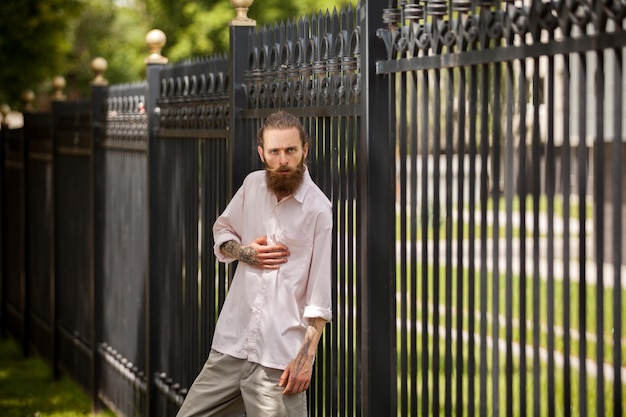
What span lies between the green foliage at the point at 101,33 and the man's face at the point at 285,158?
1335 centimetres

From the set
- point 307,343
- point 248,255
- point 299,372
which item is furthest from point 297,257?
point 299,372

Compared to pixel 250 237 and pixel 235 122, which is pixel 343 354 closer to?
pixel 250 237

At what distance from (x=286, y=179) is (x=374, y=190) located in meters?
0.39

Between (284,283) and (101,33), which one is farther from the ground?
(101,33)

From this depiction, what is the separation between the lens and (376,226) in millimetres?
4289

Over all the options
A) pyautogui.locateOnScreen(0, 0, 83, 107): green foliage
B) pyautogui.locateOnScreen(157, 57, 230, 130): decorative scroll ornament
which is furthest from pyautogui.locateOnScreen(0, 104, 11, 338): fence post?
pyautogui.locateOnScreen(0, 0, 83, 107): green foliage

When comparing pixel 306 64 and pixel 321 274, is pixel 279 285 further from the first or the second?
pixel 306 64

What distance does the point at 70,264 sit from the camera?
996 centimetres

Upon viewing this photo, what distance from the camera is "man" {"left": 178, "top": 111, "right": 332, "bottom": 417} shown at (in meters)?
4.38

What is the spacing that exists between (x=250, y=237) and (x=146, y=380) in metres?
3.10

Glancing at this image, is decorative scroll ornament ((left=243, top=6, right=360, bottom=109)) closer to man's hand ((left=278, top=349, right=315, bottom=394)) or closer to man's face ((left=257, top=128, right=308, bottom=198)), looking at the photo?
man's face ((left=257, top=128, right=308, bottom=198))

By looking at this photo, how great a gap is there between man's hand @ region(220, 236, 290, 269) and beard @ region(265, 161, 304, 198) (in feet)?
0.76

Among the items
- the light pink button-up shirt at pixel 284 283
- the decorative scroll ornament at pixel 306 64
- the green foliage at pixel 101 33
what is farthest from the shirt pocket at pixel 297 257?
the green foliage at pixel 101 33

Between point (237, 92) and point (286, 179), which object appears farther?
point (237, 92)
